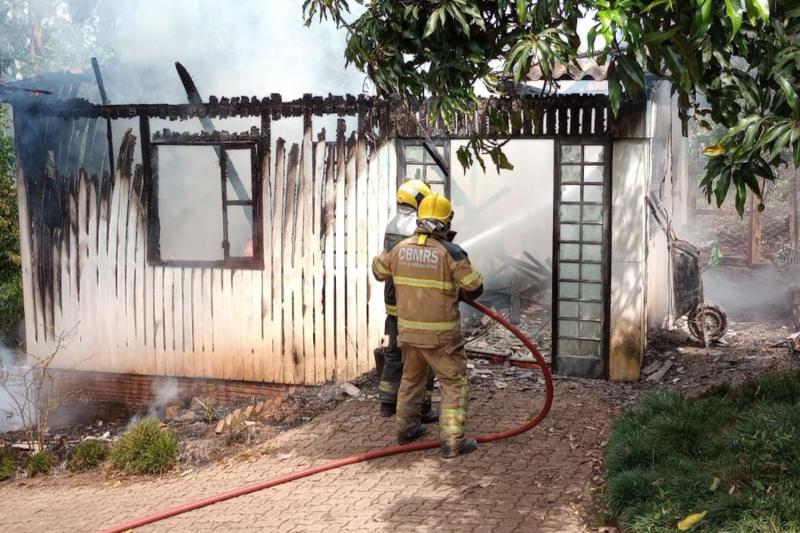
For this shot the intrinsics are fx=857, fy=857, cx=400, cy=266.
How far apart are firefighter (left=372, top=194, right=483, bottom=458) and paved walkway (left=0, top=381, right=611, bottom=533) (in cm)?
45

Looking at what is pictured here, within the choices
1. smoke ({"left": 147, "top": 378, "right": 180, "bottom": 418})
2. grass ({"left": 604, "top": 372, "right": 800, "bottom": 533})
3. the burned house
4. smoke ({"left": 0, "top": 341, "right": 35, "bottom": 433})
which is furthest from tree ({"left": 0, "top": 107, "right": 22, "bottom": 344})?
grass ({"left": 604, "top": 372, "right": 800, "bottom": 533})

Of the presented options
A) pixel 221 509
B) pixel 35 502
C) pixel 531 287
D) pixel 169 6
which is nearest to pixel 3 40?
pixel 169 6

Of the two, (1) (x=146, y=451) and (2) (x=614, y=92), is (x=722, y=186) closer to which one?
(2) (x=614, y=92)

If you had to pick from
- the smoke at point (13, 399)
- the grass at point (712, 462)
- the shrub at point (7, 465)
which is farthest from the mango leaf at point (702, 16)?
the smoke at point (13, 399)

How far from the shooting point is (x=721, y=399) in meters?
7.16

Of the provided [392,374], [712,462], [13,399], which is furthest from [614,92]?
[13,399]

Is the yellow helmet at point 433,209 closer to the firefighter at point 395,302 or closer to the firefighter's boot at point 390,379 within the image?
the firefighter at point 395,302

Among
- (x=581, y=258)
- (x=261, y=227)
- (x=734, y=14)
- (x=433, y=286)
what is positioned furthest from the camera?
(x=261, y=227)

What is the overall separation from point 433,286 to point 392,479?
1547 millimetres

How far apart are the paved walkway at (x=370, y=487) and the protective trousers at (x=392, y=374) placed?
0.89 feet

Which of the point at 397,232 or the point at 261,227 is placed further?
the point at 261,227

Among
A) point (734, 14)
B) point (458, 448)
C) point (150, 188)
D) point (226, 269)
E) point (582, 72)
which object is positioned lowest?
point (458, 448)

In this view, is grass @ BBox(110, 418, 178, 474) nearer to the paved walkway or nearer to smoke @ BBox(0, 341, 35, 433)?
the paved walkway

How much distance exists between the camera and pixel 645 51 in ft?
15.6
